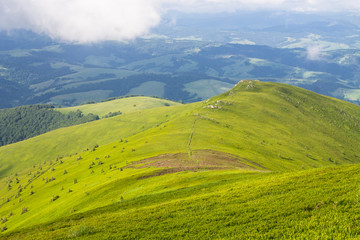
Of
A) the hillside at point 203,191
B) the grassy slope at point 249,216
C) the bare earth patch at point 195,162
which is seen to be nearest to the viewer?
the grassy slope at point 249,216

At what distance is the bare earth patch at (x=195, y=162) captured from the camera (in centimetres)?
6812

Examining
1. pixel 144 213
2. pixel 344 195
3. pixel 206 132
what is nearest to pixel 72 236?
pixel 144 213

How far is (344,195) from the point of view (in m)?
28.6

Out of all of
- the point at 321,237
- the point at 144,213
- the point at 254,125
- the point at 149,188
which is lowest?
the point at 254,125

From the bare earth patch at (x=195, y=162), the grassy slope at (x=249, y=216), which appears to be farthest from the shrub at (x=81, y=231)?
the bare earth patch at (x=195, y=162)

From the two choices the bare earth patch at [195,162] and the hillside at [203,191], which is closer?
the hillside at [203,191]

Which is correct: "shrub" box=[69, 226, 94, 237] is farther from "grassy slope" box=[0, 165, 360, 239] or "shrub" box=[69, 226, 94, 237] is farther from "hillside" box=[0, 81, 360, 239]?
"hillside" box=[0, 81, 360, 239]

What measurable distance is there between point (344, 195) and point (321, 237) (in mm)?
8056

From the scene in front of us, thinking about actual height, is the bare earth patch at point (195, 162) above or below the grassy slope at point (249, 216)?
below

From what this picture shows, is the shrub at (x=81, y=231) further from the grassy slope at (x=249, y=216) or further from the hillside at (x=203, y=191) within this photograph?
the hillside at (x=203, y=191)

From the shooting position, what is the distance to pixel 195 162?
73.4 meters

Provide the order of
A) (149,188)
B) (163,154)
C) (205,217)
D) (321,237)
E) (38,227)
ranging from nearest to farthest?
1. (321,237)
2. (205,217)
3. (38,227)
4. (149,188)
5. (163,154)

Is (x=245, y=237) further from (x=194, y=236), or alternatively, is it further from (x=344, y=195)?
(x=344, y=195)

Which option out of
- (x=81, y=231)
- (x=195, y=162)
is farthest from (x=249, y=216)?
(x=195, y=162)
